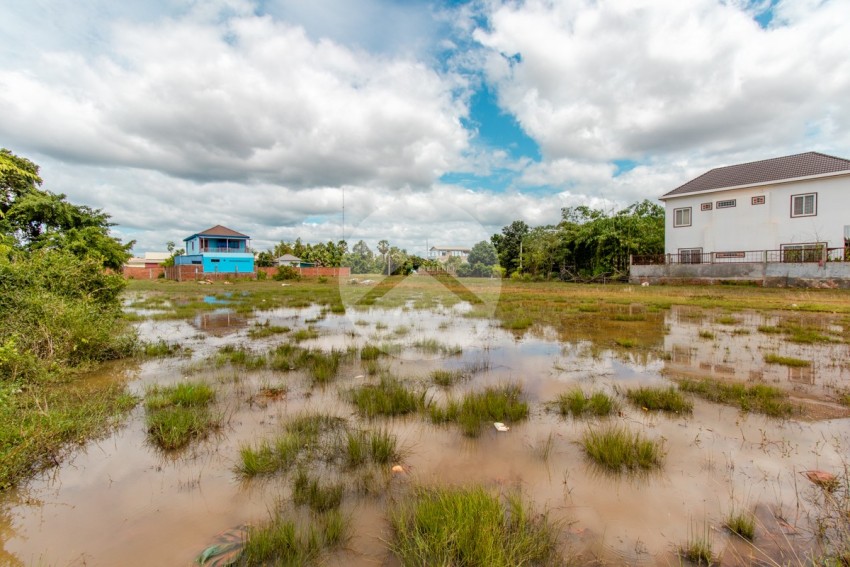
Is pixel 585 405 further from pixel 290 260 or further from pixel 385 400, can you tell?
pixel 290 260

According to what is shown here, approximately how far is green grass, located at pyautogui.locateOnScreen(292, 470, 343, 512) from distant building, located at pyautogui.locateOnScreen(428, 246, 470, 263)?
860cm

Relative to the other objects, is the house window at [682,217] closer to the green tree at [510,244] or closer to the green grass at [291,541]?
the green tree at [510,244]

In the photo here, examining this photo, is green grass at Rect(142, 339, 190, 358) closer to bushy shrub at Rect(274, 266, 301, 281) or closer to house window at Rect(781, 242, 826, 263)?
house window at Rect(781, 242, 826, 263)

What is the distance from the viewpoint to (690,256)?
28062 millimetres

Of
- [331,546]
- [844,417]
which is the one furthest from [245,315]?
[844,417]

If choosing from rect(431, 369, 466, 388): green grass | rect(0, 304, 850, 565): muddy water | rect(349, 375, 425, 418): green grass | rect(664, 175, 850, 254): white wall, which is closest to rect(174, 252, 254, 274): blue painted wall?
rect(664, 175, 850, 254): white wall

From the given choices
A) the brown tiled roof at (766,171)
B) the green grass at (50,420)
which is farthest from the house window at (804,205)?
the green grass at (50,420)

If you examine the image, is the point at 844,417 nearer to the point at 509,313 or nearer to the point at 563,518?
the point at 563,518

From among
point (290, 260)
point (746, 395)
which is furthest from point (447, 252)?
point (290, 260)

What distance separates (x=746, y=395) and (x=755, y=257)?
27234 mm

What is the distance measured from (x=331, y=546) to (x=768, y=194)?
3357cm

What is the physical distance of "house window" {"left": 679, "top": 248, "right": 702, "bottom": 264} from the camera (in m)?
27.6

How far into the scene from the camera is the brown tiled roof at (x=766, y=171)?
914 inches

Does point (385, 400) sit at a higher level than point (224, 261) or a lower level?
lower
